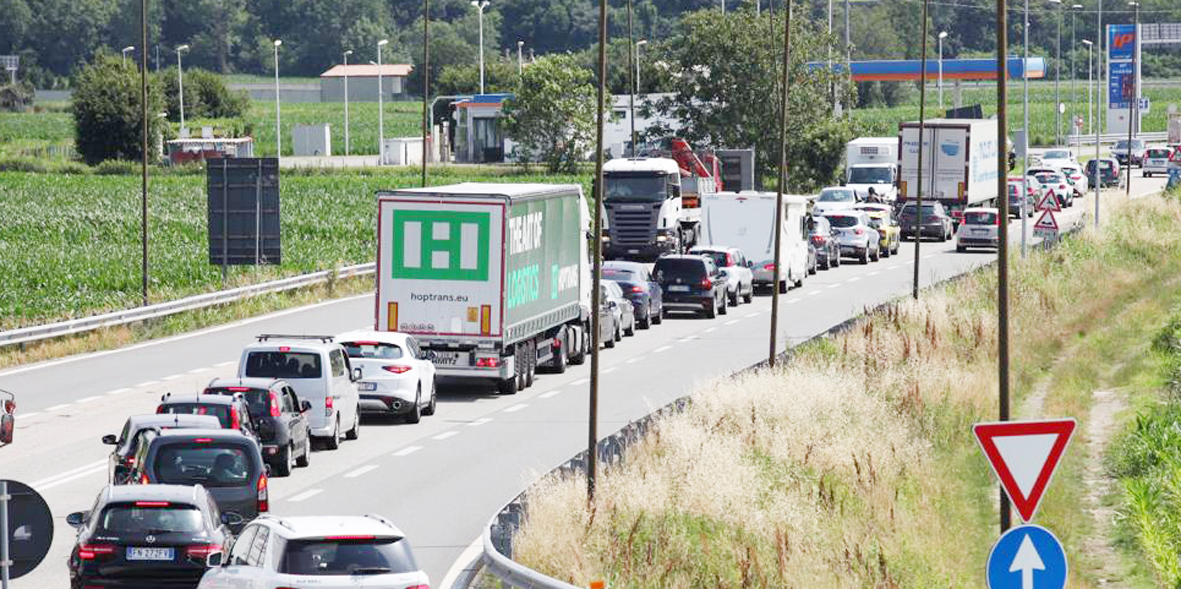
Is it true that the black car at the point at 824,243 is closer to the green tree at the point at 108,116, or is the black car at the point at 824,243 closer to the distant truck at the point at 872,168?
the distant truck at the point at 872,168

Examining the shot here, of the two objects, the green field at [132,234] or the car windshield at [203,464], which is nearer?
the car windshield at [203,464]

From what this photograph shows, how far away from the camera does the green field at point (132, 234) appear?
173 feet

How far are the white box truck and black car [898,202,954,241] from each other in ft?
58.3

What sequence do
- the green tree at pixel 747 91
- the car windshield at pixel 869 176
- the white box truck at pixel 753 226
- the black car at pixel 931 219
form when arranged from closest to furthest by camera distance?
1. the white box truck at pixel 753 226
2. the black car at pixel 931 219
3. the car windshield at pixel 869 176
4. the green tree at pixel 747 91

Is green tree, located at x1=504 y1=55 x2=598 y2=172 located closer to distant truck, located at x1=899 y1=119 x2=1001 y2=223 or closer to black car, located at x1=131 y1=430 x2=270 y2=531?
distant truck, located at x1=899 y1=119 x2=1001 y2=223

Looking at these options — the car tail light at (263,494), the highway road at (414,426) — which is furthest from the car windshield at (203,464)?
the highway road at (414,426)

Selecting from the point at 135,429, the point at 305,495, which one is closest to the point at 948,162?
the point at 305,495

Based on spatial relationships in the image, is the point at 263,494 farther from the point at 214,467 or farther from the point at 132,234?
the point at 132,234

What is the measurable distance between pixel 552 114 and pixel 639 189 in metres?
51.0

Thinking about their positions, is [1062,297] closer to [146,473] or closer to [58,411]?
[58,411]

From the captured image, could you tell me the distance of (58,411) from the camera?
112ft

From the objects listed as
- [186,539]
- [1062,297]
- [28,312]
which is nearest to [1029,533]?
[186,539]

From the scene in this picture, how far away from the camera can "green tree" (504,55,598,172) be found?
113 meters

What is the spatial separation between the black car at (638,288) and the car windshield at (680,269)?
1.18 m
